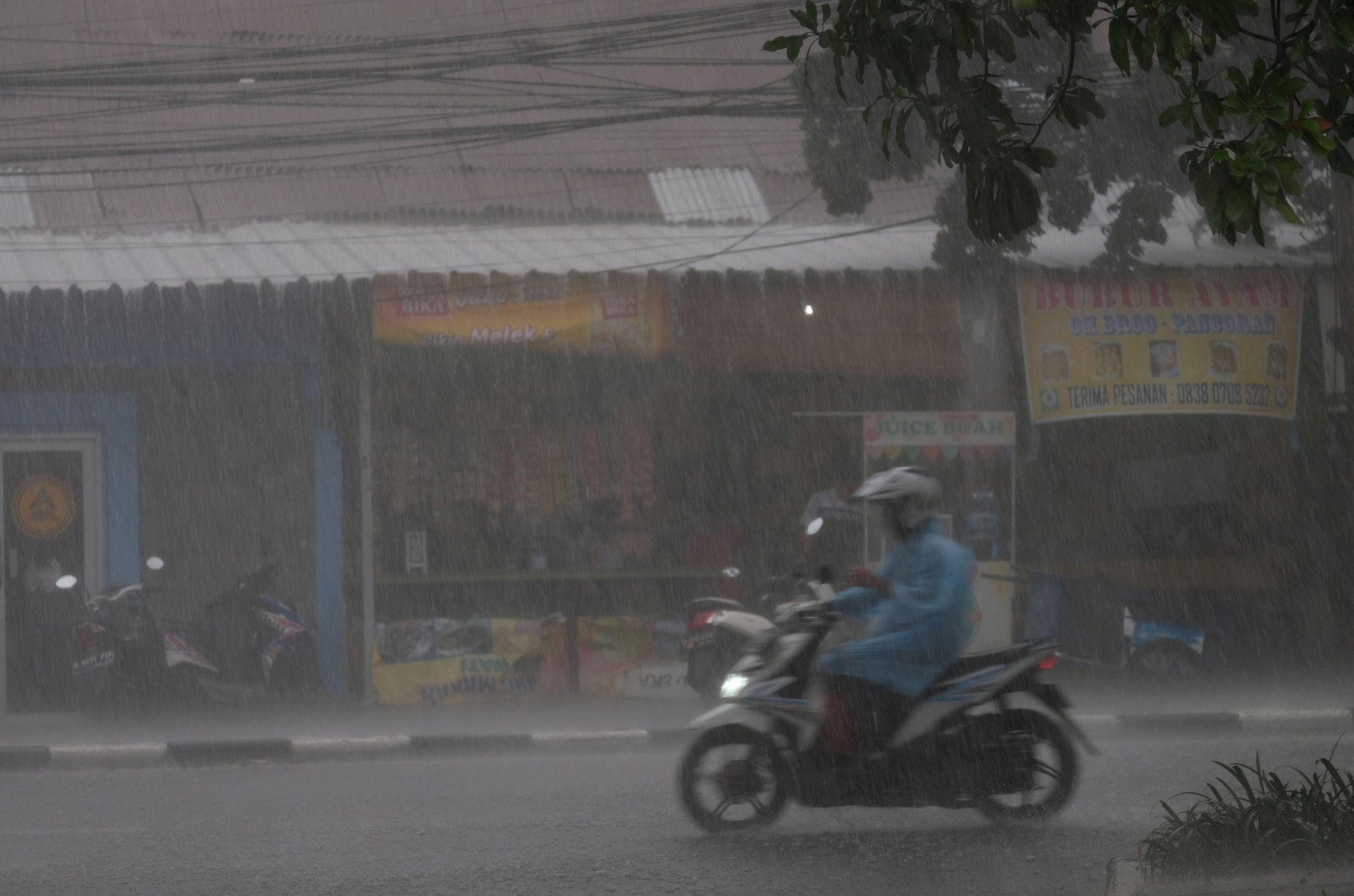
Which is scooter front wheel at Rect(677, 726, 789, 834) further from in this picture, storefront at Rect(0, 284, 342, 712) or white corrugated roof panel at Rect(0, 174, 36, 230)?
white corrugated roof panel at Rect(0, 174, 36, 230)

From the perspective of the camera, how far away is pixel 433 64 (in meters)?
10.9

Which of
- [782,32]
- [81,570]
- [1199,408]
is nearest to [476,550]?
[81,570]

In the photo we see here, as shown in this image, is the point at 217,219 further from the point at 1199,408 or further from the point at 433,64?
the point at 1199,408

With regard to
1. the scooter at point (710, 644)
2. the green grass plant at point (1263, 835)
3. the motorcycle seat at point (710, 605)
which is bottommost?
the green grass plant at point (1263, 835)

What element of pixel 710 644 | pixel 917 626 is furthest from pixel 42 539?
pixel 917 626

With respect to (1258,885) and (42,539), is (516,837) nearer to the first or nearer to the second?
(1258,885)

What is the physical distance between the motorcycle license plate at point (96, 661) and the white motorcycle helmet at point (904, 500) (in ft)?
22.3

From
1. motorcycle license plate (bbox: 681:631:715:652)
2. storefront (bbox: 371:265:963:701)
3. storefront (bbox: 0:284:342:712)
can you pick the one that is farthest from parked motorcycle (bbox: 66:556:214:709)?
motorcycle license plate (bbox: 681:631:715:652)

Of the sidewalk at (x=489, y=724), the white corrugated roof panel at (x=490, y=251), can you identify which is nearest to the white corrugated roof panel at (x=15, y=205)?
the white corrugated roof panel at (x=490, y=251)

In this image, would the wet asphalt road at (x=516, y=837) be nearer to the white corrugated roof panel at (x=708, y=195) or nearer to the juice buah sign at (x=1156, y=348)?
the juice buah sign at (x=1156, y=348)

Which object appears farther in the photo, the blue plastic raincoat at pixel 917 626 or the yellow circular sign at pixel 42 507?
the yellow circular sign at pixel 42 507

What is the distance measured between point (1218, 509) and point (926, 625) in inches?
273

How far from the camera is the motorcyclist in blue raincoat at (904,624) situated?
592 centimetres

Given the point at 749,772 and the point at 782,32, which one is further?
the point at 782,32
